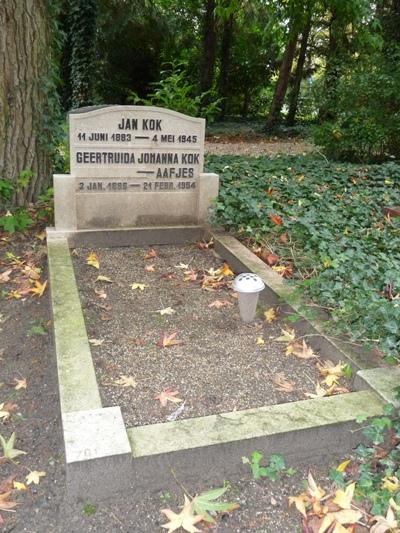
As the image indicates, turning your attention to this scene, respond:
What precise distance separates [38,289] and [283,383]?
2.17 m

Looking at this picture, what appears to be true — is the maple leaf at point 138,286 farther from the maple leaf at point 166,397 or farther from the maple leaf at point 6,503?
the maple leaf at point 6,503

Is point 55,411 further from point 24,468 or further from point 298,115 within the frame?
point 298,115

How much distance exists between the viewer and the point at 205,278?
4.34m

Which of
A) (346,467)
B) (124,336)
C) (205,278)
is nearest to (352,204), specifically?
(205,278)

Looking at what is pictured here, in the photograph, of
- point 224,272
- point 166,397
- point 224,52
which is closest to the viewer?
point 166,397

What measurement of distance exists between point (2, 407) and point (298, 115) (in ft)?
71.7

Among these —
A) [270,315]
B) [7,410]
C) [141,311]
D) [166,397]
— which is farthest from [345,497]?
[141,311]

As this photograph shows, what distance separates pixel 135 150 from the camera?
5.09m

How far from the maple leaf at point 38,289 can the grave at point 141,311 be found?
0.17 metres

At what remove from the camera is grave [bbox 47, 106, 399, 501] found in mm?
2162

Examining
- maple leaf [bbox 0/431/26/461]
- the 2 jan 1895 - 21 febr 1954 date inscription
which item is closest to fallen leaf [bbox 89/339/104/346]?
maple leaf [bbox 0/431/26/461]

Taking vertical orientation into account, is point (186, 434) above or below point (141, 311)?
above

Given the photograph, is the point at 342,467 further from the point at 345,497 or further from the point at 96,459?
the point at 96,459

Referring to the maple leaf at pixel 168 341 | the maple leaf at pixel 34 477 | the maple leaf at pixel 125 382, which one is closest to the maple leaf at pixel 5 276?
the maple leaf at pixel 168 341
